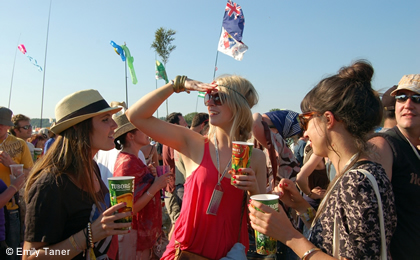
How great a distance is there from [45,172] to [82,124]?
0.48m

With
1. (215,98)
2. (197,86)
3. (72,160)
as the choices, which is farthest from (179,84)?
(72,160)

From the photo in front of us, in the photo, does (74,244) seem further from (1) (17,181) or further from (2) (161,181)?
(1) (17,181)

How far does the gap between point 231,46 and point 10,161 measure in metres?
6.88

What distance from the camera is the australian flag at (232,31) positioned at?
9125 mm

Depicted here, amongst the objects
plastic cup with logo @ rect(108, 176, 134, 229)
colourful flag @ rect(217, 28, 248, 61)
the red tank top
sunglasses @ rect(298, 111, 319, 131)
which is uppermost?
colourful flag @ rect(217, 28, 248, 61)

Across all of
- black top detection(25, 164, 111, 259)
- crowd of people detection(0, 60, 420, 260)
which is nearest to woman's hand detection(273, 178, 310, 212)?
crowd of people detection(0, 60, 420, 260)

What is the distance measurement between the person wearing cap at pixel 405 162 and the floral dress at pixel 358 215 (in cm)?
95

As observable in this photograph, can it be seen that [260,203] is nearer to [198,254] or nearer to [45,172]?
[198,254]

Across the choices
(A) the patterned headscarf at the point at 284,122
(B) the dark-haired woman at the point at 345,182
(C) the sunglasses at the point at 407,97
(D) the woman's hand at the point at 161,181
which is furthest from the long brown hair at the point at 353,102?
(A) the patterned headscarf at the point at 284,122

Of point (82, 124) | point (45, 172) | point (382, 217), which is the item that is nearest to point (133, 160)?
point (82, 124)

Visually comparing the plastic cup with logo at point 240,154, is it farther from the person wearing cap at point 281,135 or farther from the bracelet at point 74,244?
the person wearing cap at point 281,135

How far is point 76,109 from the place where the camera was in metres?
2.29

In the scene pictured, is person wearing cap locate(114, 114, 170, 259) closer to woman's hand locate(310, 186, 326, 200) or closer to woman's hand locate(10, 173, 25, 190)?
woman's hand locate(10, 173, 25, 190)

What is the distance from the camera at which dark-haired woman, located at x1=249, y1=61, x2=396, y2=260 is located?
1.39 m
